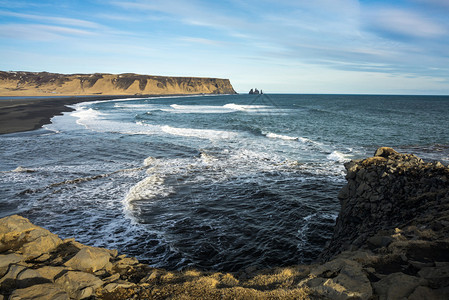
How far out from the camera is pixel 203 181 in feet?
47.7

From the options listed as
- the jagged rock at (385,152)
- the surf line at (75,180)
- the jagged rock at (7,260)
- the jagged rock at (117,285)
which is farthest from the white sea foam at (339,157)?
the jagged rock at (7,260)

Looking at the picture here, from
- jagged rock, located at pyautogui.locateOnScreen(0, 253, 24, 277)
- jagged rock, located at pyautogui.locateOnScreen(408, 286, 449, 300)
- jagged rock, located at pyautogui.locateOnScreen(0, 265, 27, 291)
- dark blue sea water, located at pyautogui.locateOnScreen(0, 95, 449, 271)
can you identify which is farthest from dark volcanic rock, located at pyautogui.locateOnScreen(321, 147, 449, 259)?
jagged rock, located at pyautogui.locateOnScreen(0, 253, 24, 277)

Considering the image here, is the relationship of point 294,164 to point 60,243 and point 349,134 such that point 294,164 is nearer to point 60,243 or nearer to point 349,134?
point 60,243

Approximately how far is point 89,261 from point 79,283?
0.71 m

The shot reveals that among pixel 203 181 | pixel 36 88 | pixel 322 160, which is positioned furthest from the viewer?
pixel 36 88

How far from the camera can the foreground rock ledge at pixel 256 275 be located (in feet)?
14.2

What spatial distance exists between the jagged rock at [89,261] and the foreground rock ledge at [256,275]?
0.02 metres

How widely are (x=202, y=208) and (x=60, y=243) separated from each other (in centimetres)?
580

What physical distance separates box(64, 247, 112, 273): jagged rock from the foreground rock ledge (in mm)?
17

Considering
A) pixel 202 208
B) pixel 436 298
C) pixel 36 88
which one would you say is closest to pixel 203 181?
pixel 202 208

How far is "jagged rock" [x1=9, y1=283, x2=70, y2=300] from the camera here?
4246mm

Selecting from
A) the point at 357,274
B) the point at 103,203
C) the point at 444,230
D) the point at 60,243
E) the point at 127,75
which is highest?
the point at 127,75

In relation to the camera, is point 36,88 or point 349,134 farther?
point 36,88

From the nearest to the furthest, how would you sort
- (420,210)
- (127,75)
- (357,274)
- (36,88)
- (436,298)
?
(436,298), (357,274), (420,210), (36,88), (127,75)
